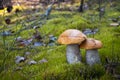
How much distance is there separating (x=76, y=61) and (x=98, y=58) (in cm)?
33

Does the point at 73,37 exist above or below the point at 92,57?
above

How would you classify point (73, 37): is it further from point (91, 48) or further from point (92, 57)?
point (92, 57)

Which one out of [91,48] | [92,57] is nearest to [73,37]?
[91,48]

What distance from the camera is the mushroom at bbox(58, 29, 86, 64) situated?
3.83 metres

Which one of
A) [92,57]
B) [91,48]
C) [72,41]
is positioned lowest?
[92,57]

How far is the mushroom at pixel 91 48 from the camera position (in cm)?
385

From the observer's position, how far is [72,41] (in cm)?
384

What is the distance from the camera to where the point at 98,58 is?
4043 millimetres

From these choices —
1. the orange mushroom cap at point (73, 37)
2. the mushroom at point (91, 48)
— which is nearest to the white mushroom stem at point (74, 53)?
the mushroom at point (91, 48)

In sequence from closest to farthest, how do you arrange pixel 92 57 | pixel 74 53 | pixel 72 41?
1. pixel 72 41
2. pixel 92 57
3. pixel 74 53

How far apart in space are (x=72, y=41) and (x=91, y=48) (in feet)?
0.97

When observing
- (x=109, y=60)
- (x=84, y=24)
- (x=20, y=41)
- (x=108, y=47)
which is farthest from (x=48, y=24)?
(x=109, y=60)

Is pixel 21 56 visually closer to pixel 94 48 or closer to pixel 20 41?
pixel 20 41

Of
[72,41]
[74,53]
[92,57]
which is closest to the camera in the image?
[72,41]
